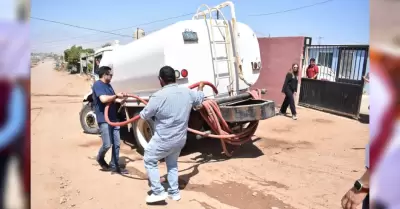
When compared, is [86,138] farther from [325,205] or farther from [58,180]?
[325,205]

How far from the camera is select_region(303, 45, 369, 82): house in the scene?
9602 mm

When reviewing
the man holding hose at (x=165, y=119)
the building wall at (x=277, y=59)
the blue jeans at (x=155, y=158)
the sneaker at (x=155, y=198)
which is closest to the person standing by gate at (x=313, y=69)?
the building wall at (x=277, y=59)

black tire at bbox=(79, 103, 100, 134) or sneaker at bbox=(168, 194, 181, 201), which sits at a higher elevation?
black tire at bbox=(79, 103, 100, 134)

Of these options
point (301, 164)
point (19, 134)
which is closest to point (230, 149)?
point (301, 164)

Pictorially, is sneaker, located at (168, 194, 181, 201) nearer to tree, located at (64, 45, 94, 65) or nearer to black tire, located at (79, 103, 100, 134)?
black tire, located at (79, 103, 100, 134)

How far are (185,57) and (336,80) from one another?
21.3 ft

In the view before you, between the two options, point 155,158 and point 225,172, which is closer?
point 155,158

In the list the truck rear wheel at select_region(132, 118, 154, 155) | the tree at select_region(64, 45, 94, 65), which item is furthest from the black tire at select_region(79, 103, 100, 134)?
the tree at select_region(64, 45, 94, 65)

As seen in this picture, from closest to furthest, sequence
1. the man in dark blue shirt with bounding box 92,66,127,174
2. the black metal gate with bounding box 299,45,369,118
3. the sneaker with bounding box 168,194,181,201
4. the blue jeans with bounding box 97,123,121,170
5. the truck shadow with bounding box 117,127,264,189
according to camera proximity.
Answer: the sneaker with bounding box 168,194,181,201, the man in dark blue shirt with bounding box 92,66,127,174, the blue jeans with bounding box 97,123,121,170, the truck shadow with bounding box 117,127,264,189, the black metal gate with bounding box 299,45,369,118

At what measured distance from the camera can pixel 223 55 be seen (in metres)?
6.07

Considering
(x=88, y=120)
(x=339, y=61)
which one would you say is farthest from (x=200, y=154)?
(x=339, y=61)

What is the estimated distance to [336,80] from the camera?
33.8 ft

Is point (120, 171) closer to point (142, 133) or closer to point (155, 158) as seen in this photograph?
point (142, 133)

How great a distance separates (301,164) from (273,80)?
6.19 metres
